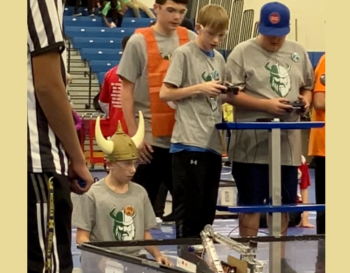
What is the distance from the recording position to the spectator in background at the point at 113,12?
53.8 ft

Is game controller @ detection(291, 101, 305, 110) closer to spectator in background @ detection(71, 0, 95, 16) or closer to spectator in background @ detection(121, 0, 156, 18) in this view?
spectator in background @ detection(71, 0, 95, 16)

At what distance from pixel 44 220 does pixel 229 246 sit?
3.88ft

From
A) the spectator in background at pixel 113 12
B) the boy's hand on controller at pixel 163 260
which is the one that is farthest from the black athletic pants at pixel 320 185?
the spectator in background at pixel 113 12

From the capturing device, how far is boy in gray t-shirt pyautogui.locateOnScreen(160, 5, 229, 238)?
4.24 m

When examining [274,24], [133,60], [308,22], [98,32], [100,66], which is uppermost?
[308,22]

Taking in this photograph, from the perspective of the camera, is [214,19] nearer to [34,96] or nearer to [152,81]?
[152,81]

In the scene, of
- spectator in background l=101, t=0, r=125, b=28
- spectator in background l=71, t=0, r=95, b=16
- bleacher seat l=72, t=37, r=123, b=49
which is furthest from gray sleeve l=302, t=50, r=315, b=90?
spectator in background l=71, t=0, r=95, b=16

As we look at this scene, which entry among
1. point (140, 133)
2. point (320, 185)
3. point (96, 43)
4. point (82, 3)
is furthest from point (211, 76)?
point (82, 3)

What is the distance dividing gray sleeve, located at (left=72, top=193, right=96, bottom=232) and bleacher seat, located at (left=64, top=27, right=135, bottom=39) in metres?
12.3

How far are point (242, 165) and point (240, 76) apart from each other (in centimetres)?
46

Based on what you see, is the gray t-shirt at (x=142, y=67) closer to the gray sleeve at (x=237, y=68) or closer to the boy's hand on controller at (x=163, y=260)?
the gray sleeve at (x=237, y=68)

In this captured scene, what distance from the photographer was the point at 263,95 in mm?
4391

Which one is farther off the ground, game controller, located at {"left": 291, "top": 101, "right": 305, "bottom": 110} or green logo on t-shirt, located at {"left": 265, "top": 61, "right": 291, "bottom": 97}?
green logo on t-shirt, located at {"left": 265, "top": 61, "right": 291, "bottom": 97}

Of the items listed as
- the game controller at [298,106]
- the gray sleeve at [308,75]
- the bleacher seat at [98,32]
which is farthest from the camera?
the bleacher seat at [98,32]
